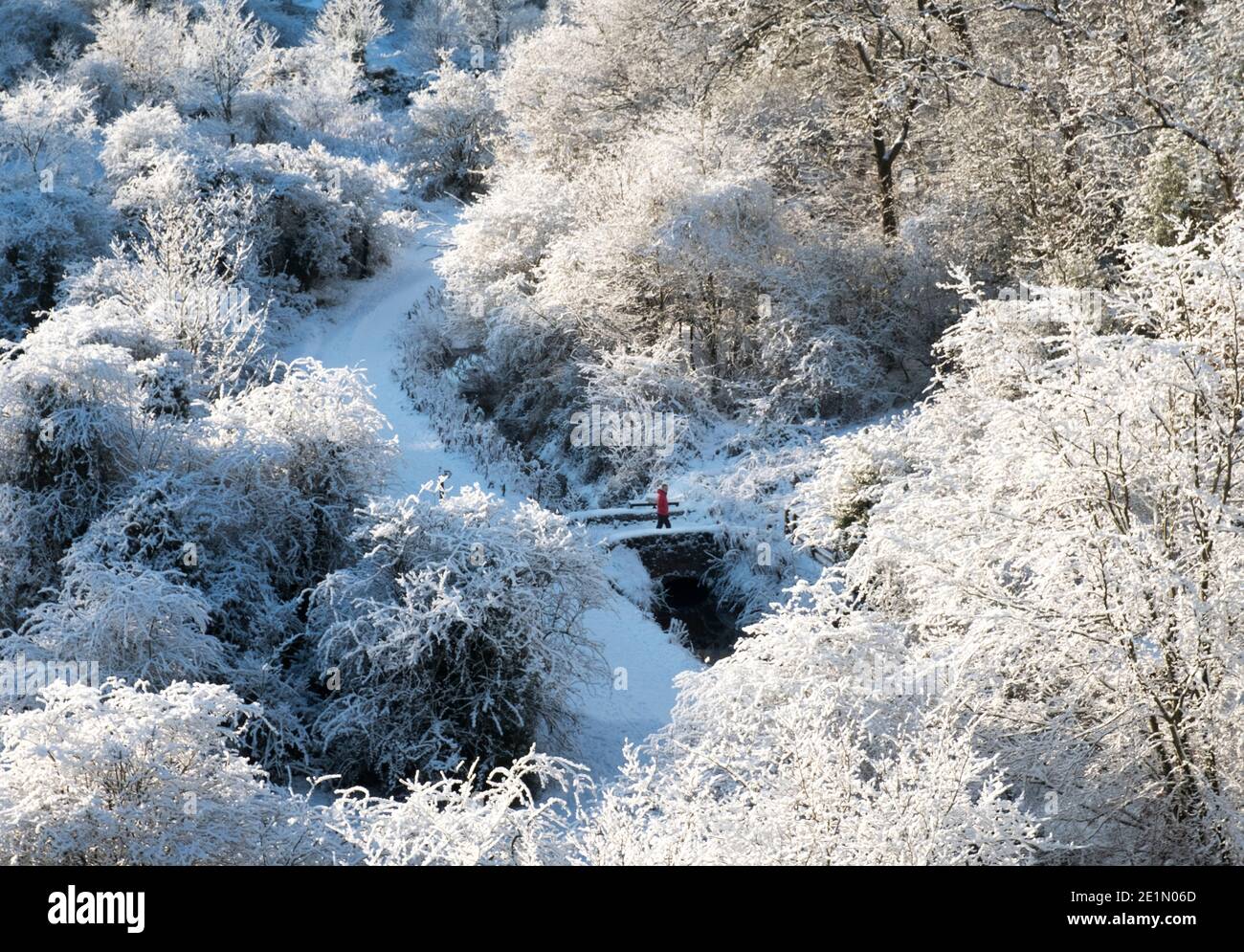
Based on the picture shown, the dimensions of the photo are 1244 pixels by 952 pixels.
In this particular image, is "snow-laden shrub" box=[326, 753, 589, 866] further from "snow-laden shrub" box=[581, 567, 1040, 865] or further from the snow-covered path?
the snow-covered path

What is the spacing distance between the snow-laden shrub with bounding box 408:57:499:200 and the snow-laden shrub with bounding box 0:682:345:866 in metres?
34.4

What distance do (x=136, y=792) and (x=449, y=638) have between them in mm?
5235

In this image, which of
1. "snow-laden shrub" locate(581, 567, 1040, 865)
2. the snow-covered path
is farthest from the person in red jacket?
"snow-laden shrub" locate(581, 567, 1040, 865)

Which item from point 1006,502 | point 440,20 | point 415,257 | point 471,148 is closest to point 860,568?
point 1006,502

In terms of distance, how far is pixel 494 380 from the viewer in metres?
26.5

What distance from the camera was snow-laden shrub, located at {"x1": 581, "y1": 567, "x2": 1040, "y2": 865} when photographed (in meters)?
7.16

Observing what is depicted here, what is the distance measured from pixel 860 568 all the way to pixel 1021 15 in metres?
16.3

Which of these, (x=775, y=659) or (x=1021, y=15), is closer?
(x=775, y=659)

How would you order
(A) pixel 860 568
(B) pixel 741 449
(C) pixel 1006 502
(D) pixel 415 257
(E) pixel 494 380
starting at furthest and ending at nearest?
(D) pixel 415 257 < (E) pixel 494 380 < (B) pixel 741 449 < (A) pixel 860 568 < (C) pixel 1006 502
